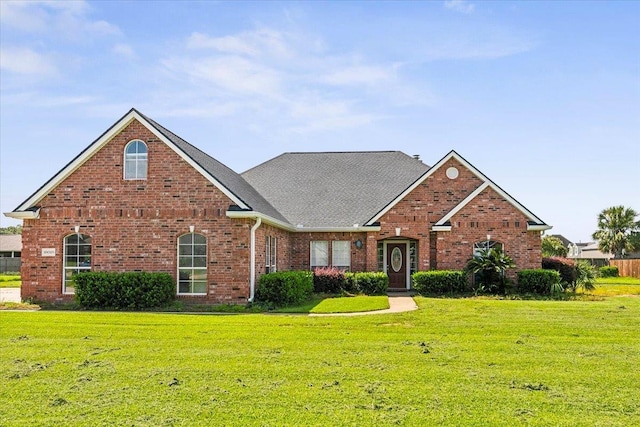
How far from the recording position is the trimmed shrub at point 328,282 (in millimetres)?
23266

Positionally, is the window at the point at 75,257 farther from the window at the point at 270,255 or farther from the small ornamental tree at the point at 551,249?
the small ornamental tree at the point at 551,249

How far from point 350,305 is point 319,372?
943cm

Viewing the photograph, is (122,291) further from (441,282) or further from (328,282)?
(441,282)

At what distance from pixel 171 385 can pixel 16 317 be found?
9.17 meters

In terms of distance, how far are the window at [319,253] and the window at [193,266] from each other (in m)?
7.45

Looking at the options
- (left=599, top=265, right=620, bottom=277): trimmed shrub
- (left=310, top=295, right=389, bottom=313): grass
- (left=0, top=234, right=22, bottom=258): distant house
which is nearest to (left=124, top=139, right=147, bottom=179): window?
(left=310, top=295, right=389, bottom=313): grass

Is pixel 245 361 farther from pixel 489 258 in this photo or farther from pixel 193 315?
pixel 489 258

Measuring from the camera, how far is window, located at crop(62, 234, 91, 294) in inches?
771

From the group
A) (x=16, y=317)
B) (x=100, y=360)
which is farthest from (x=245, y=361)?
(x=16, y=317)

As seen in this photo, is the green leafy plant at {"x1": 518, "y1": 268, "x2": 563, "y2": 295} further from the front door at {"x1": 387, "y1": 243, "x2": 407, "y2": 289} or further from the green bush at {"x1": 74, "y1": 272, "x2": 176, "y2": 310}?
the green bush at {"x1": 74, "y1": 272, "x2": 176, "y2": 310}

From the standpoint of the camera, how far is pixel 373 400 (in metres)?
7.56

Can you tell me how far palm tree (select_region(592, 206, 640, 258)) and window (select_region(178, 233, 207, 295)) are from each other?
55123 millimetres

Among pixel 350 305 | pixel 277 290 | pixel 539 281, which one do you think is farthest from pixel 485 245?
pixel 277 290

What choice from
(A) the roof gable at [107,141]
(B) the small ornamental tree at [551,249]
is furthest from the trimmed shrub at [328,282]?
(B) the small ornamental tree at [551,249]
